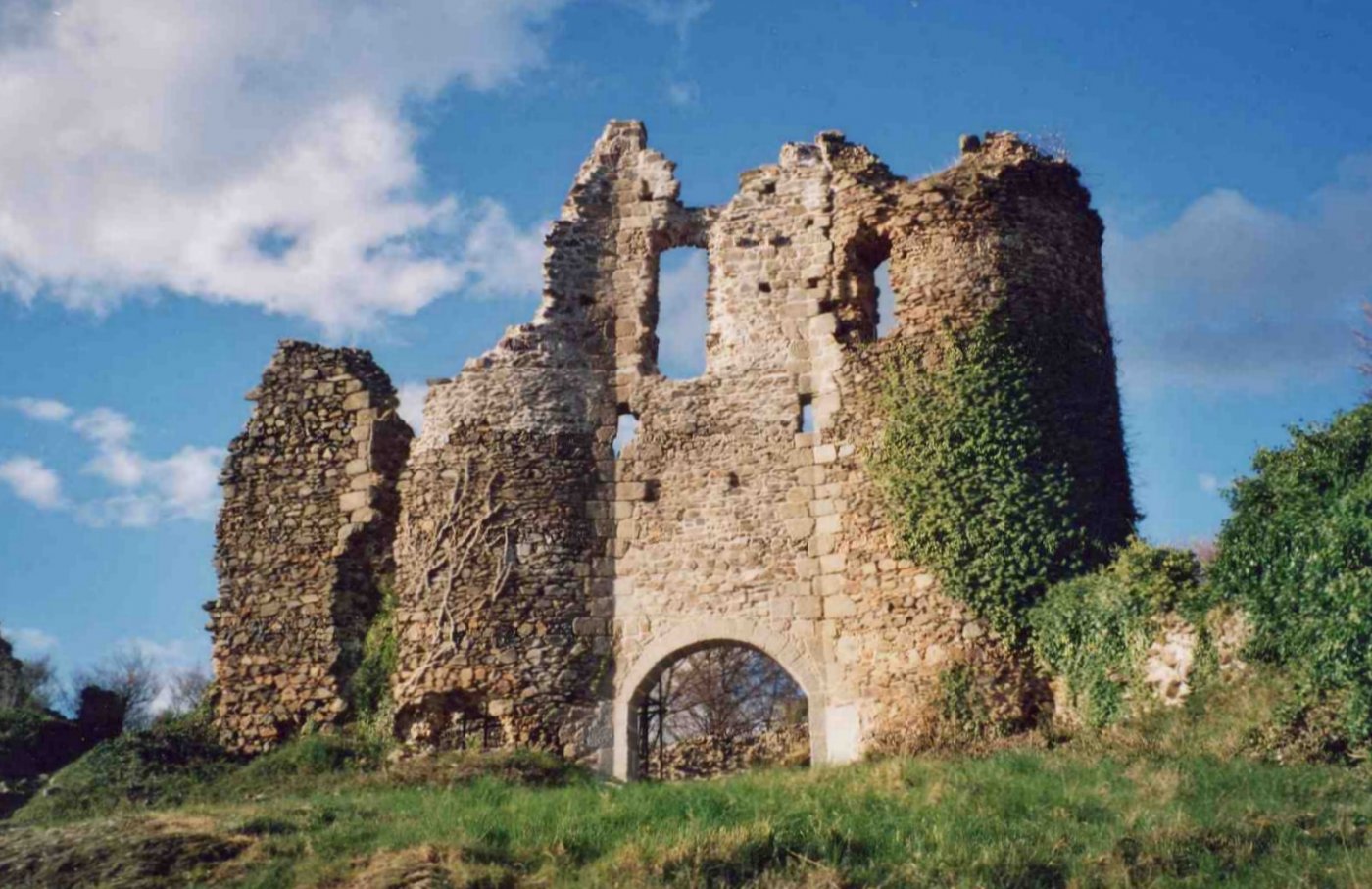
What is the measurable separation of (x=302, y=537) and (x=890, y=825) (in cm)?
933

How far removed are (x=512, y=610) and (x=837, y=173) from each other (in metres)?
6.80

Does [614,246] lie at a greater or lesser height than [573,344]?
greater

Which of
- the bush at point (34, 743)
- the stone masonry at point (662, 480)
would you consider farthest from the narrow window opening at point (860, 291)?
the bush at point (34, 743)

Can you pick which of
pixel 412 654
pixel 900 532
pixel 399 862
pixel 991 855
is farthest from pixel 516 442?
pixel 991 855

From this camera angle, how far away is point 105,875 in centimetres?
950

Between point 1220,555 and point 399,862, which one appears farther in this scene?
point 1220,555

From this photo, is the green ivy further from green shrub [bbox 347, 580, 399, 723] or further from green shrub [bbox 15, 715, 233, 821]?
green shrub [bbox 15, 715, 233, 821]

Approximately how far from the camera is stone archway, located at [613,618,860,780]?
14.7 meters

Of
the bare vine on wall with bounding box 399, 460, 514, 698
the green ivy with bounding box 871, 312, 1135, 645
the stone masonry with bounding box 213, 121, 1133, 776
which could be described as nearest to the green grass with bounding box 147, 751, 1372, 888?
the green ivy with bounding box 871, 312, 1135, 645

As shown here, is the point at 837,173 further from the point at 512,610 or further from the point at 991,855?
the point at 991,855

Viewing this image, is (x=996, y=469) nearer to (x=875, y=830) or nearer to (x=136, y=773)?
(x=875, y=830)

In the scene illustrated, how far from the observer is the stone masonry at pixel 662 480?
15203mm

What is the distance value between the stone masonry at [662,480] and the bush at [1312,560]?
269cm

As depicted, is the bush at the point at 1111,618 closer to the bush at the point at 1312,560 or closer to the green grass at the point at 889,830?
the bush at the point at 1312,560
